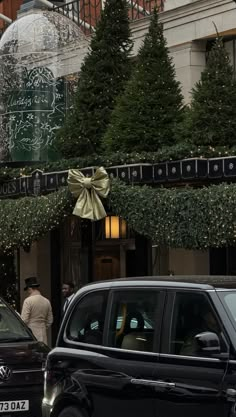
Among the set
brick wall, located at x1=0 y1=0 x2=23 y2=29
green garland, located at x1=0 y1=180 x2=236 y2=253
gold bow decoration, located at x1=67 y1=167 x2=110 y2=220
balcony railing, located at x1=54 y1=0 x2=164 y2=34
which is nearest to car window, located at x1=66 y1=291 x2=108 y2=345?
green garland, located at x1=0 y1=180 x2=236 y2=253

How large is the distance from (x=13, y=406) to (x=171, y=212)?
159 inches

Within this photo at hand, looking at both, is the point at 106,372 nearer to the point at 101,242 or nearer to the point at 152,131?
the point at 152,131

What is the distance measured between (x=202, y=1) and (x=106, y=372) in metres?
10.1

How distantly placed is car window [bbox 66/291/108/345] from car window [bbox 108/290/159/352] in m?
0.18

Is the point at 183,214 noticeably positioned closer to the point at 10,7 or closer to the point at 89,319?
the point at 89,319

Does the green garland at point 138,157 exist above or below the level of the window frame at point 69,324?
above

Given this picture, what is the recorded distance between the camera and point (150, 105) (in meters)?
14.0

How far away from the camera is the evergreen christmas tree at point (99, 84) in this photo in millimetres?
15312

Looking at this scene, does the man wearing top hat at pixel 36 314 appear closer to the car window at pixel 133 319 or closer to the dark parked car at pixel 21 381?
the dark parked car at pixel 21 381

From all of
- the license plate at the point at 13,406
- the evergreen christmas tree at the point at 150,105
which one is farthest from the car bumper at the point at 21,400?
the evergreen christmas tree at the point at 150,105

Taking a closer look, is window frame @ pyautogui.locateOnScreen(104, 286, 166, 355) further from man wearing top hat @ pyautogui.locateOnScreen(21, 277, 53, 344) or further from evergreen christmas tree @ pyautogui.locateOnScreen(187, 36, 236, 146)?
man wearing top hat @ pyautogui.locateOnScreen(21, 277, 53, 344)

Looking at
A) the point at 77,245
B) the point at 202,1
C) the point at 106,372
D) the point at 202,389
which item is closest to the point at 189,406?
→ the point at 202,389

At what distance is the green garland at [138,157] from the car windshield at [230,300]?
618 cm

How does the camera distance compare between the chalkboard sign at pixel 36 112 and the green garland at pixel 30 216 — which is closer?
the green garland at pixel 30 216
